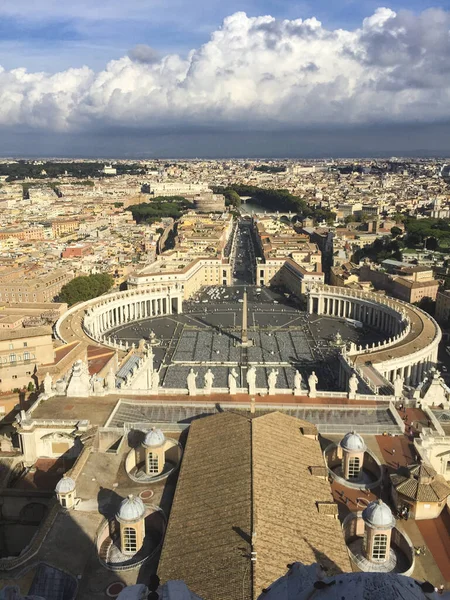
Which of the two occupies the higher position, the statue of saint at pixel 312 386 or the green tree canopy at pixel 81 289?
the statue of saint at pixel 312 386

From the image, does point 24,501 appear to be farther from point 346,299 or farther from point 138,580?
point 346,299

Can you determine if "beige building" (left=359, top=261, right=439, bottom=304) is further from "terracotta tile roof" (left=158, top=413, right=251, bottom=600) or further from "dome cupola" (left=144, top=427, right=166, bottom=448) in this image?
"dome cupola" (left=144, top=427, right=166, bottom=448)

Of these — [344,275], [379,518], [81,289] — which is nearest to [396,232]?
[344,275]

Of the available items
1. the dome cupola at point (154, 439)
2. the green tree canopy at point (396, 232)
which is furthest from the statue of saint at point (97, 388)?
the green tree canopy at point (396, 232)

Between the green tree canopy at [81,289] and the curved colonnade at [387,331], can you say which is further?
the green tree canopy at [81,289]

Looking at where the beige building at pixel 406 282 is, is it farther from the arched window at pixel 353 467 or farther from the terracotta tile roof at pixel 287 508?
the terracotta tile roof at pixel 287 508

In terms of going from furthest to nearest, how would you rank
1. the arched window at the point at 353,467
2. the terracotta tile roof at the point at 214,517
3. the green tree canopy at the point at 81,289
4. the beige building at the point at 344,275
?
the beige building at the point at 344,275
the green tree canopy at the point at 81,289
the arched window at the point at 353,467
the terracotta tile roof at the point at 214,517

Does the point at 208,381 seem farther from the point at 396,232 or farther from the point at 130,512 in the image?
the point at 396,232
